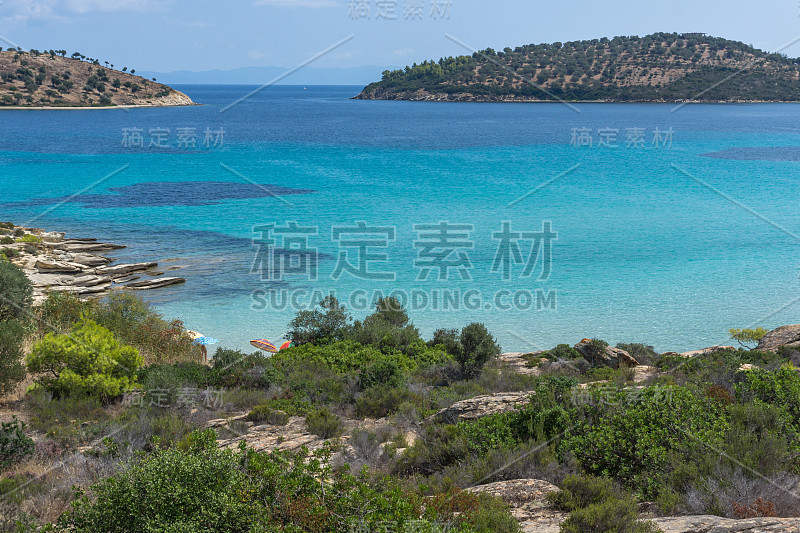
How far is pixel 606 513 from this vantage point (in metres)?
4.55

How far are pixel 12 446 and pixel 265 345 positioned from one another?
8.14 metres

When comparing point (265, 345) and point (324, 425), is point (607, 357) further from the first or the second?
point (265, 345)

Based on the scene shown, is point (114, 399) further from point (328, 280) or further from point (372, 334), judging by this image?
point (328, 280)

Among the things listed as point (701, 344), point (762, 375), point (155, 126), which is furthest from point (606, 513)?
point (155, 126)

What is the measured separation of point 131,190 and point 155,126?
45.2 meters

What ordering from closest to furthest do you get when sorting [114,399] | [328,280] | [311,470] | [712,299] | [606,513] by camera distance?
[606,513]
[311,470]
[114,399]
[712,299]
[328,280]

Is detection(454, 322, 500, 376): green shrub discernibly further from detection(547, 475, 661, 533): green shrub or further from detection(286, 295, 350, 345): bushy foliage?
detection(547, 475, 661, 533): green shrub

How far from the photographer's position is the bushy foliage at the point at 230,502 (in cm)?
438

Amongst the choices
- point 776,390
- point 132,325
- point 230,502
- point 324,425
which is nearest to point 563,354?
point 776,390

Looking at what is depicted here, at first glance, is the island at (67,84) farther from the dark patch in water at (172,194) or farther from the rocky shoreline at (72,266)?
the rocky shoreline at (72,266)

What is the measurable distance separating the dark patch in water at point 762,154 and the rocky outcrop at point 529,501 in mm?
53269

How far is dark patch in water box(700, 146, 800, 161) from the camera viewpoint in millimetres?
50000

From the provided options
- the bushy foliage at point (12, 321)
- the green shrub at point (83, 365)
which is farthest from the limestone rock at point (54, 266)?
the green shrub at point (83, 365)

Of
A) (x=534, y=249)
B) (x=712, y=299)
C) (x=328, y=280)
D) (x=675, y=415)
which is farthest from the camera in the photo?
(x=534, y=249)
